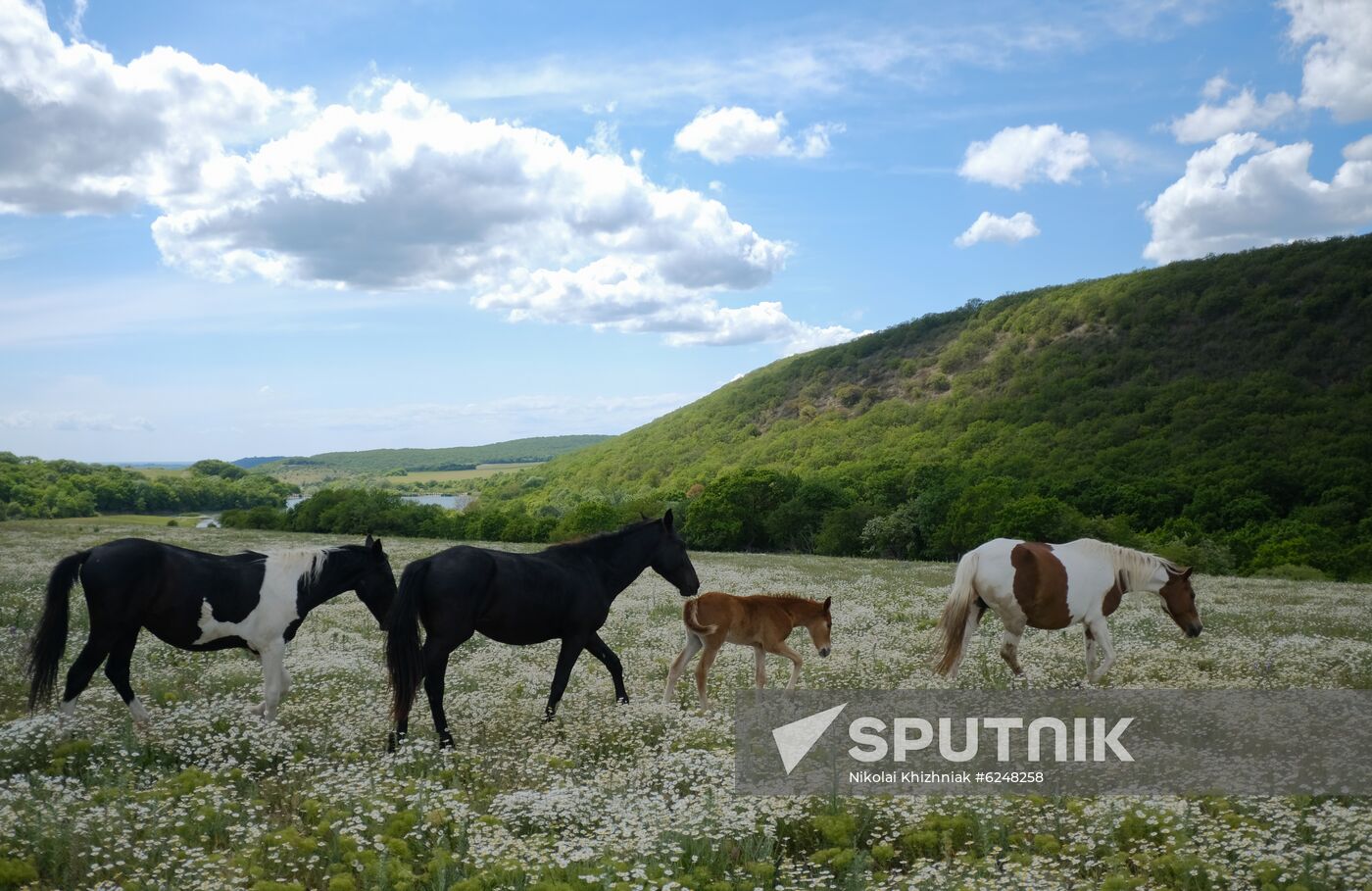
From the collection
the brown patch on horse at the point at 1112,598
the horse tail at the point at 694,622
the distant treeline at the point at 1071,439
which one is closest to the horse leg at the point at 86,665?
the horse tail at the point at 694,622

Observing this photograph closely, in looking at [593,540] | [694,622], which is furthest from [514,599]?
[694,622]

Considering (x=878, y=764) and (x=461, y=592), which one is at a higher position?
(x=461, y=592)

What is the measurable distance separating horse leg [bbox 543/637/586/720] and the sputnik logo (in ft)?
8.51

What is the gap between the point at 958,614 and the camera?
41.1 ft

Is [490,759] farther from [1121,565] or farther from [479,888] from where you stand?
[1121,565]

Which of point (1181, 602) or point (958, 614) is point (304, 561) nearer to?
point (958, 614)

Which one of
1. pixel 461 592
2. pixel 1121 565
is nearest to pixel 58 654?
pixel 461 592

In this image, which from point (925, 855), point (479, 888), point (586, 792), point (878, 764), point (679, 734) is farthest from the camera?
point (679, 734)

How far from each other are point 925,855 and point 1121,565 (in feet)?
24.9

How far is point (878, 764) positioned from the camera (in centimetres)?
910

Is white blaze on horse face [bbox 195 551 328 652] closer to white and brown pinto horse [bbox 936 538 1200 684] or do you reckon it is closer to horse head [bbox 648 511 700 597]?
horse head [bbox 648 511 700 597]

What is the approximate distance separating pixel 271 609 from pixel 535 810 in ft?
16.6

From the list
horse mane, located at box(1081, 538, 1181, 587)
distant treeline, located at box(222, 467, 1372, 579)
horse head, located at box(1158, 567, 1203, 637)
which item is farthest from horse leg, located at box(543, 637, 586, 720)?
distant treeline, located at box(222, 467, 1372, 579)

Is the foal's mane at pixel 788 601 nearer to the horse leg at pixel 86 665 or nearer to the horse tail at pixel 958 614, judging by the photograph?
the horse tail at pixel 958 614
